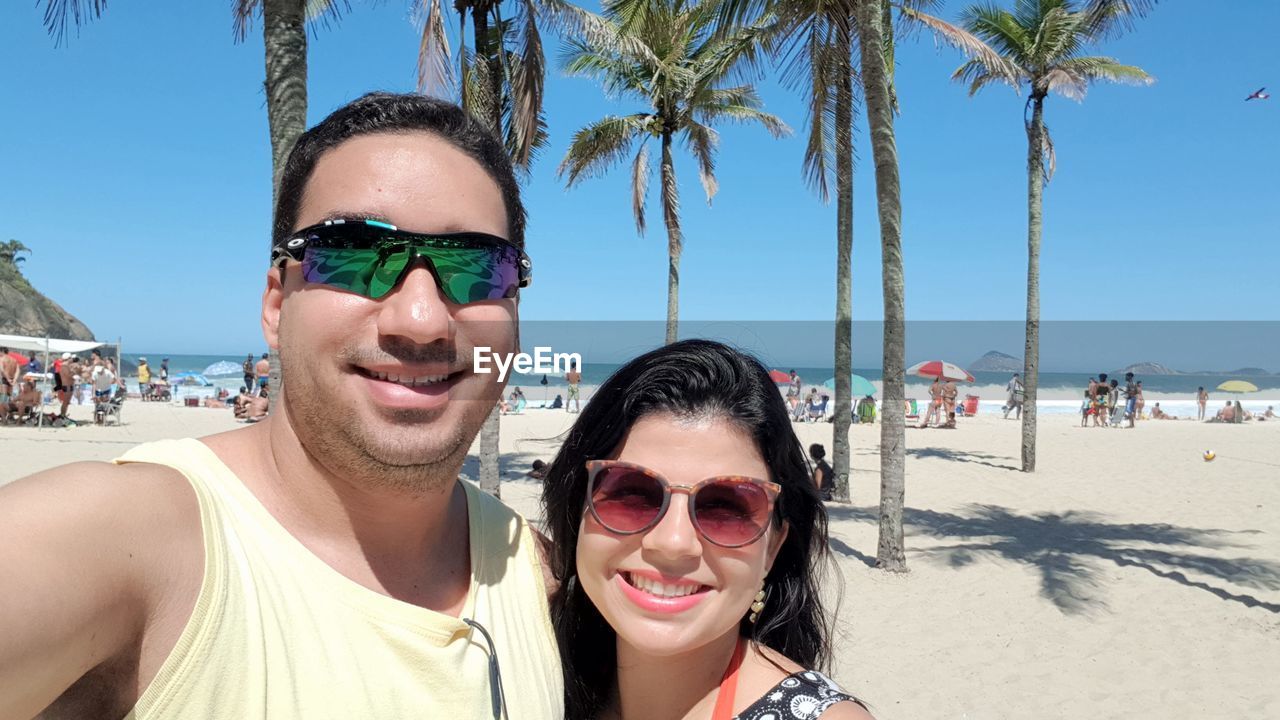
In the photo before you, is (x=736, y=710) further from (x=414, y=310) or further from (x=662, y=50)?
(x=662, y=50)

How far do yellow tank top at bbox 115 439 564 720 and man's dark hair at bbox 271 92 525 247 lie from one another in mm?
565

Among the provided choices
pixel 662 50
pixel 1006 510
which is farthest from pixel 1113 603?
pixel 662 50

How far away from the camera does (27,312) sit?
54438 millimetres

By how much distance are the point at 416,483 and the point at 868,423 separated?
25728mm

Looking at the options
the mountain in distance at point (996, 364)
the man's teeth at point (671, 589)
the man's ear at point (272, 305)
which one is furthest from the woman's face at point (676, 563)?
the mountain in distance at point (996, 364)

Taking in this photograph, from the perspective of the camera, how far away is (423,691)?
1.32m

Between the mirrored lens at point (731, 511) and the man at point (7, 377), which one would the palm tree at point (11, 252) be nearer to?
the man at point (7, 377)

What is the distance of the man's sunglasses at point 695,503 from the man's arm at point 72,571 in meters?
0.84

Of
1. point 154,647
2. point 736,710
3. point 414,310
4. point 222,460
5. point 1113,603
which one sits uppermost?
point 414,310

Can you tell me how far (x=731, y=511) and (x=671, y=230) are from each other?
594 inches

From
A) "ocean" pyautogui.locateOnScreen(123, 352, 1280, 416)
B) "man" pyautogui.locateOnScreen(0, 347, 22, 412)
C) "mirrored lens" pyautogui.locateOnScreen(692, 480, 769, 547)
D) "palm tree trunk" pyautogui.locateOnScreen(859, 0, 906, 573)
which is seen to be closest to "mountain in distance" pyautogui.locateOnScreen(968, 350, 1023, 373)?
"ocean" pyautogui.locateOnScreen(123, 352, 1280, 416)

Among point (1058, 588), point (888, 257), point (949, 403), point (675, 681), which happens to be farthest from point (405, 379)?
point (949, 403)

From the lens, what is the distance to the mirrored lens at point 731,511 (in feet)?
5.42

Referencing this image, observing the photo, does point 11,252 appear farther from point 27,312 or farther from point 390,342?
point 390,342
